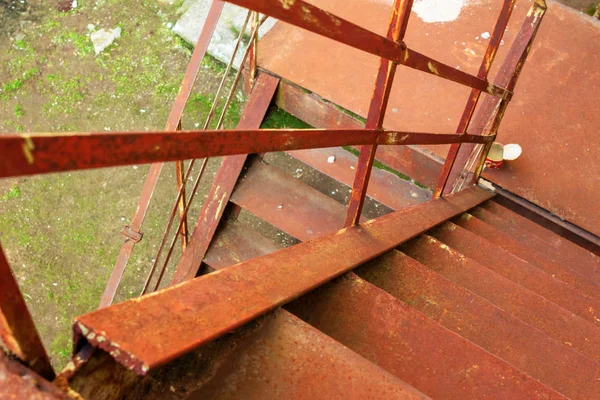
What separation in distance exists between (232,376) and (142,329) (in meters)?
0.36

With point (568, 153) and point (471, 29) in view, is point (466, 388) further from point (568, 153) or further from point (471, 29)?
point (471, 29)

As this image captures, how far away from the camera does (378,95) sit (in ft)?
6.96

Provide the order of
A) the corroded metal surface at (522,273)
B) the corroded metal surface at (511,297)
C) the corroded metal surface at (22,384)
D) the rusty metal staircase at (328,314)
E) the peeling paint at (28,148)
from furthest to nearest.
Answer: the corroded metal surface at (522,273) → the corroded metal surface at (511,297) → the rusty metal staircase at (328,314) → the corroded metal surface at (22,384) → the peeling paint at (28,148)

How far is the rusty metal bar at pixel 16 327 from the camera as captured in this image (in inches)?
34.9

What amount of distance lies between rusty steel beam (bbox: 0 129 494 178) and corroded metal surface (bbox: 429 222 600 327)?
6.12 feet

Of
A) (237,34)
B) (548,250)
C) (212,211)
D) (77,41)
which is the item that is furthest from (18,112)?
(548,250)

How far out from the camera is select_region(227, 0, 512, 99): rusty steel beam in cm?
124

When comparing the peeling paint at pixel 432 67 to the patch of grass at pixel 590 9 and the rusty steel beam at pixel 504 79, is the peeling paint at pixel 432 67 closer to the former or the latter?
the rusty steel beam at pixel 504 79

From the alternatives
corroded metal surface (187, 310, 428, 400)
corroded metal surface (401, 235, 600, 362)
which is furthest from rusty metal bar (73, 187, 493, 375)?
corroded metal surface (401, 235, 600, 362)

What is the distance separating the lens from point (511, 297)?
2621 millimetres

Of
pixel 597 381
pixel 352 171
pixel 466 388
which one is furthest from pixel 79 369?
pixel 352 171

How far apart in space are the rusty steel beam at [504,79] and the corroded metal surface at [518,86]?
196 mm

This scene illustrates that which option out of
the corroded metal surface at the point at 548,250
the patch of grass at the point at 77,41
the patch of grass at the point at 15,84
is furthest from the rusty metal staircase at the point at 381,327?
the patch of grass at the point at 15,84

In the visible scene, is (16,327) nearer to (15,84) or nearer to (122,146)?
(122,146)
